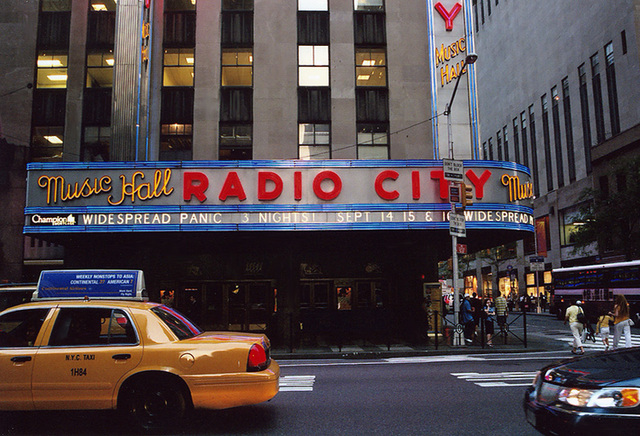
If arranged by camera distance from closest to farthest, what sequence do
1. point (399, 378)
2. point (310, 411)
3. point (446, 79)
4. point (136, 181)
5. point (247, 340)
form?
1. point (247, 340)
2. point (310, 411)
3. point (399, 378)
4. point (136, 181)
5. point (446, 79)

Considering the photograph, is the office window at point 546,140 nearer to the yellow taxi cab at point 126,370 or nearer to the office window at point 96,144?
the office window at point 96,144

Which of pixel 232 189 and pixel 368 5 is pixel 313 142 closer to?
pixel 232 189

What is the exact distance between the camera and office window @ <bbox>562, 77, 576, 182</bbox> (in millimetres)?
50688

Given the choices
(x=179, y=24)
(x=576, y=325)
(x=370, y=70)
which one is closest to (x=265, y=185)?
(x=370, y=70)

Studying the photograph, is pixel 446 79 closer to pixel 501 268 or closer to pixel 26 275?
pixel 26 275

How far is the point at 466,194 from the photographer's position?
683 inches

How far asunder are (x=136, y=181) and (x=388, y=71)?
11750 mm

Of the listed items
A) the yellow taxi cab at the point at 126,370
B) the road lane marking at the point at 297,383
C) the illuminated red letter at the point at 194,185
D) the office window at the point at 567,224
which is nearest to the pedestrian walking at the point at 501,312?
the road lane marking at the point at 297,383

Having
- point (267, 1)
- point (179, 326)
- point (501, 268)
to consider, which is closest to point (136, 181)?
point (267, 1)

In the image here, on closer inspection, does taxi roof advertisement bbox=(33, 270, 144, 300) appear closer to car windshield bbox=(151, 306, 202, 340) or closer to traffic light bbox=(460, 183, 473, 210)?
Result: car windshield bbox=(151, 306, 202, 340)

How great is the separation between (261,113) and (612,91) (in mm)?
35587

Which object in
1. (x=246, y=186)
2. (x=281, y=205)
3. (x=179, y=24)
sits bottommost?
(x=281, y=205)

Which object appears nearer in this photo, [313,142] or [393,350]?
[393,350]

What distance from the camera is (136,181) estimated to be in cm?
1784
